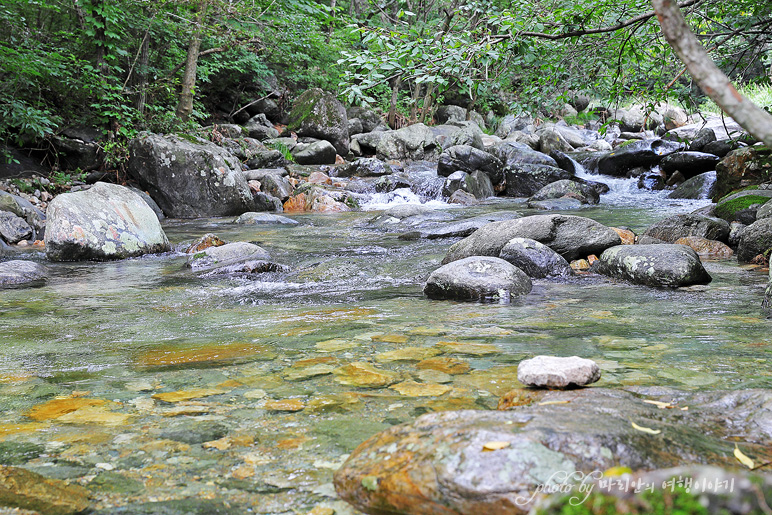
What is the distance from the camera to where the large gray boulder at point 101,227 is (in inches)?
287

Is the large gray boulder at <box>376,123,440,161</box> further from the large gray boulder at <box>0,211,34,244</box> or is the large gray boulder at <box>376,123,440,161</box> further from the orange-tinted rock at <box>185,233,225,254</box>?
the large gray boulder at <box>0,211,34,244</box>

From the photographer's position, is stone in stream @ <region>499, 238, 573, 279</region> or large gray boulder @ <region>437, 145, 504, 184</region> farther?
large gray boulder @ <region>437, 145, 504, 184</region>

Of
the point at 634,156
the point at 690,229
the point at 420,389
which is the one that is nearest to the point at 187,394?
the point at 420,389

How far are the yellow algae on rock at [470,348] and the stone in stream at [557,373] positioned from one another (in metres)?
0.68

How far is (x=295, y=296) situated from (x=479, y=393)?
307 centimetres

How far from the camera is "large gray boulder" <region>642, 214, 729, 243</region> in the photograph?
289 inches

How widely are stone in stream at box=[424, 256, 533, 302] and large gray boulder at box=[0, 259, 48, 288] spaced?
4.27 metres

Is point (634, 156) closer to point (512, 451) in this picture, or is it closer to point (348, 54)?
point (348, 54)

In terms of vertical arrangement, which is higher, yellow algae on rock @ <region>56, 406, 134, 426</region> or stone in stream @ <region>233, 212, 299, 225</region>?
stone in stream @ <region>233, 212, 299, 225</region>

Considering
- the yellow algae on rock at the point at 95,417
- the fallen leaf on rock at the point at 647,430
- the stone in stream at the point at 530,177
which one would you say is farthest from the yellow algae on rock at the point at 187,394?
the stone in stream at the point at 530,177

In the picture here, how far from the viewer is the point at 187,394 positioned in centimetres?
241

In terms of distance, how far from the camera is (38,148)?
39.0 ft

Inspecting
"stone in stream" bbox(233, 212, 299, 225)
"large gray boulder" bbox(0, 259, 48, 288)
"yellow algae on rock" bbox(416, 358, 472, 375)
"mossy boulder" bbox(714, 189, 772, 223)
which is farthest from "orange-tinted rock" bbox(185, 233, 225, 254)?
"mossy boulder" bbox(714, 189, 772, 223)

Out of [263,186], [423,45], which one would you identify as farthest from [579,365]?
[263,186]
